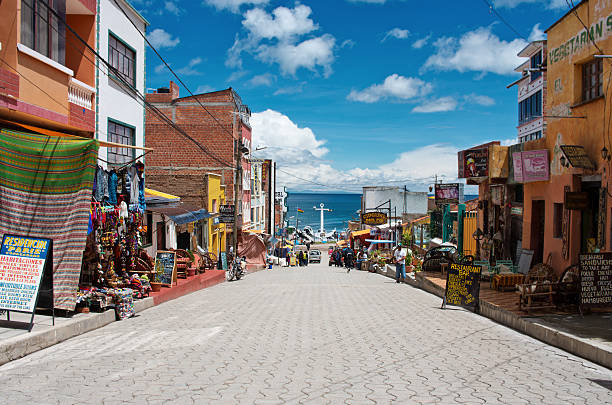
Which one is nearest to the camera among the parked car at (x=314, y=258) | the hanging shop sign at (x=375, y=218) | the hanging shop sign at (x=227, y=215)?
the hanging shop sign at (x=227, y=215)

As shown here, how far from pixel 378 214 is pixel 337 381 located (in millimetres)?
44083

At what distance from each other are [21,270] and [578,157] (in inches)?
489

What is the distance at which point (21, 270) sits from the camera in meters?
7.81

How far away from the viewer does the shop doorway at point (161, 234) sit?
2275cm

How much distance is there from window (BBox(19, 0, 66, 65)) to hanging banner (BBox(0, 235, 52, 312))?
5.05 meters

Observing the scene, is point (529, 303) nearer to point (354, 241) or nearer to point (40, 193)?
point (40, 193)

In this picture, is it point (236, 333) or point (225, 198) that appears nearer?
point (236, 333)

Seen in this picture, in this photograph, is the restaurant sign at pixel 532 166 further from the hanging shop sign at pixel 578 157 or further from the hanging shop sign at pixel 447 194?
the hanging shop sign at pixel 447 194

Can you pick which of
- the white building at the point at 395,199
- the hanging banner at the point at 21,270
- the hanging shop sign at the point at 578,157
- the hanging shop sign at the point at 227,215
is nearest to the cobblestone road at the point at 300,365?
the hanging banner at the point at 21,270

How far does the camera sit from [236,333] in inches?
349

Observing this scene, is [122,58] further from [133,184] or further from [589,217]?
[589,217]

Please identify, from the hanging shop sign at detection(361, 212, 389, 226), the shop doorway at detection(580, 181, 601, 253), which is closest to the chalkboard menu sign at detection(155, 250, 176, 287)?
the shop doorway at detection(580, 181, 601, 253)

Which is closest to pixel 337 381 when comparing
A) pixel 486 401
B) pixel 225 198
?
pixel 486 401

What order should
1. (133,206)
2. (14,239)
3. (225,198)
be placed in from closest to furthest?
(14,239) → (133,206) → (225,198)
